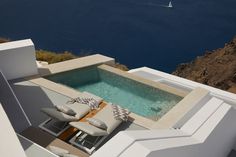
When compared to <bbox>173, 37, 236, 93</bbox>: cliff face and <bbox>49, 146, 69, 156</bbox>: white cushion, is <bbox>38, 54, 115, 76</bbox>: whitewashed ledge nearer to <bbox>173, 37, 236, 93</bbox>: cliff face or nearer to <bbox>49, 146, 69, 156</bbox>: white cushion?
<bbox>49, 146, 69, 156</bbox>: white cushion

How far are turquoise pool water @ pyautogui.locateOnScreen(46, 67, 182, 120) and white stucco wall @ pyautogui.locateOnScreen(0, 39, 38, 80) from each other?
26.1 inches

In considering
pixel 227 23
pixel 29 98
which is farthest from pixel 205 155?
pixel 227 23

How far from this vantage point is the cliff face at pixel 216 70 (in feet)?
63.8

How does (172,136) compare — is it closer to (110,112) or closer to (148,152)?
(148,152)

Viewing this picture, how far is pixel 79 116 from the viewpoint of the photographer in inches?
249

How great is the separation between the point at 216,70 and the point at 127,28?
42.2 ft

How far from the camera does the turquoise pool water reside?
301 inches

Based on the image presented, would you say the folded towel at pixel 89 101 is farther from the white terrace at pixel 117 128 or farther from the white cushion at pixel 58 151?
the white cushion at pixel 58 151

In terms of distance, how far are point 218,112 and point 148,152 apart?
111 inches

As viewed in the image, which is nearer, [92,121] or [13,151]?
[13,151]

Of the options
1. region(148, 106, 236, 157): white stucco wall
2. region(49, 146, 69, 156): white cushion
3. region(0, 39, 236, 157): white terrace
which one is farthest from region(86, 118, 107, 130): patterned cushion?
region(148, 106, 236, 157): white stucco wall

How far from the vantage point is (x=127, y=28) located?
3247 centimetres

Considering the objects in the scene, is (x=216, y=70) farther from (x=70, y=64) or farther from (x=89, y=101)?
(x=89, y=101)

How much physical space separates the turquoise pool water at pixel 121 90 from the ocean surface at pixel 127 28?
2053cm
